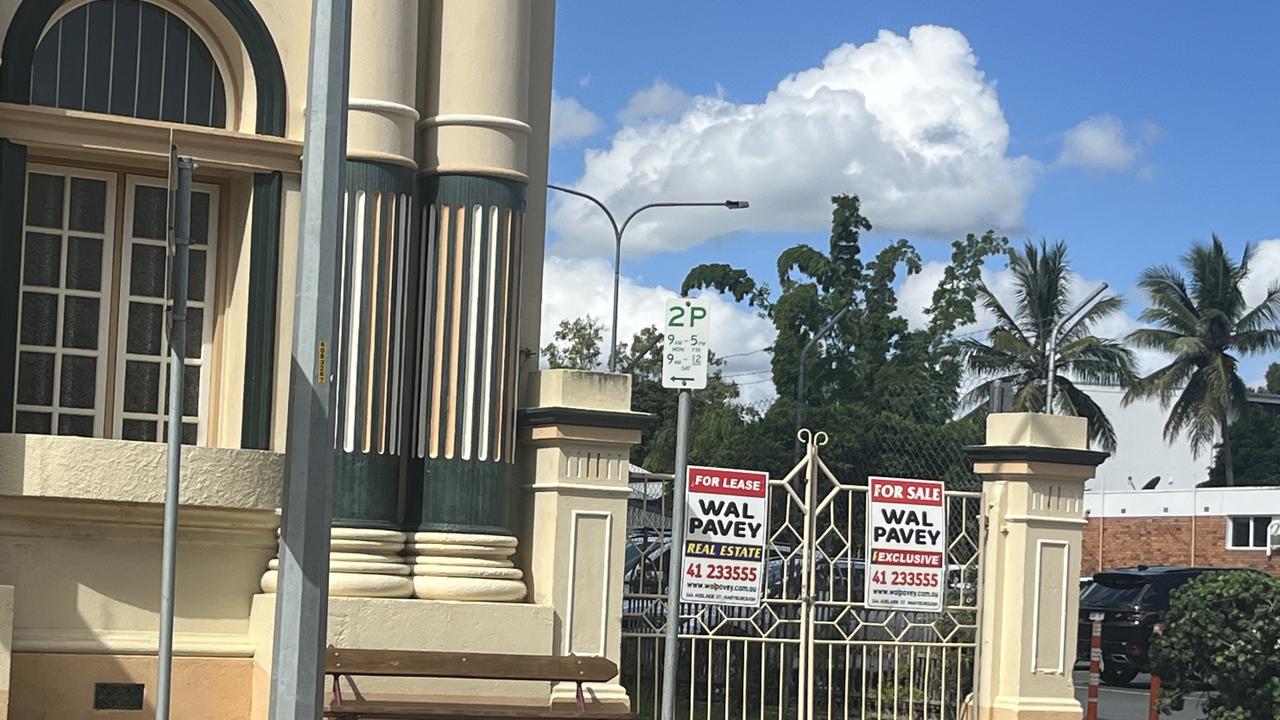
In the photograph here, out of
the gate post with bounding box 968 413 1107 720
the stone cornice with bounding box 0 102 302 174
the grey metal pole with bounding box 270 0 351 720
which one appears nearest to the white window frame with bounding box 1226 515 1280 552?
the gate post with bounding box 968 413 1107 720

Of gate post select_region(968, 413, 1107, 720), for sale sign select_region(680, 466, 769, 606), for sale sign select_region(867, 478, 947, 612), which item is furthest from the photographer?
gate post select_region(968, 413, 1107, 720)

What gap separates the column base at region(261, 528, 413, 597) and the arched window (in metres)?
2.89

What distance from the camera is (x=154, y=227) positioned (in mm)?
12047

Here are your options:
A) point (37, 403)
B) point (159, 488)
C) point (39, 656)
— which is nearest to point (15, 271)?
point (37, 403)

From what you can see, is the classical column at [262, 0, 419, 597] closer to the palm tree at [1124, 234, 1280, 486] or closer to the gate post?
the gate post

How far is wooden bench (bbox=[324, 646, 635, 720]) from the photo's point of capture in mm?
11156

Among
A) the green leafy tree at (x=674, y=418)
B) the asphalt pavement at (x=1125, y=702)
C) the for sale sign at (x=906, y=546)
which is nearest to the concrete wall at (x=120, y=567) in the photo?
the for sale sign at (x=906, y=546)

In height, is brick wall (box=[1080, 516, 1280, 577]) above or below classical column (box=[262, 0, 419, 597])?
below

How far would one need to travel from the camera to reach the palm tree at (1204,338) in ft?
192

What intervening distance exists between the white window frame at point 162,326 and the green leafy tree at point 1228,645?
8277mm

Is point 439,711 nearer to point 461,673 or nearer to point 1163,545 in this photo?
point 461,673

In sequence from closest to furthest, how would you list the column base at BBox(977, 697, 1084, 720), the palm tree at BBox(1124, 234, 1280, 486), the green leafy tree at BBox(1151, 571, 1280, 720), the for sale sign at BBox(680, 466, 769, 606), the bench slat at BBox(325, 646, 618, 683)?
the bench slat at BBox(325, 646, 618, 683)
the for sale sign at BBox(680, 466, 769, 606)
the column base at BBox(977, 697, 1084, 720)
the green leafy tree at BBox(1151, 571, 1280, 720)
the palm tree at BBox(1124, 234, 1280, 486)

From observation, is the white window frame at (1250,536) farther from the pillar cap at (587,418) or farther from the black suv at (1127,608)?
the pillar cap at (587,418)

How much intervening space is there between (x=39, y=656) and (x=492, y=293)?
3638 mm
